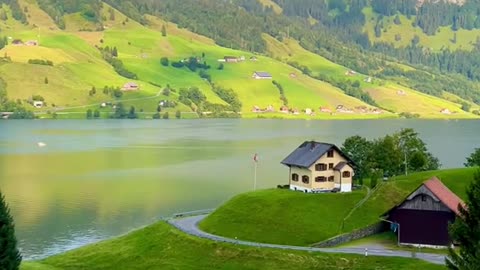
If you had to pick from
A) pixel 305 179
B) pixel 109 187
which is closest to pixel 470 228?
pixel 305 179

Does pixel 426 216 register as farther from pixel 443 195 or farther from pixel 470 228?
pixel 470 228

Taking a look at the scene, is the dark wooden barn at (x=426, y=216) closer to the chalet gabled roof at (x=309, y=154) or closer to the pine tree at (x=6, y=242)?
the chalet gabled roof at (x=309, y=154)

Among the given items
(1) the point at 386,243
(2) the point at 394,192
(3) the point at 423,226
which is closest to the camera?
(3) the point at 423,226

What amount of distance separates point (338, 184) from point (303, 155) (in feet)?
18.7

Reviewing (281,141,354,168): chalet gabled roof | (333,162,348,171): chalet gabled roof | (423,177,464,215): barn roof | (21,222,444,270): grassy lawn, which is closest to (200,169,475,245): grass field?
(333,162,348,171): chalet gabled roof

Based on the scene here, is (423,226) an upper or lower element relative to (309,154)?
lower

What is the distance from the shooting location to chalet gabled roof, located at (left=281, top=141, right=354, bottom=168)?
85562 mm

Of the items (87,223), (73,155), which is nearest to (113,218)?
(87,223)

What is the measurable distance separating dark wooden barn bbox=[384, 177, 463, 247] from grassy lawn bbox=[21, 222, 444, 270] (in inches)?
295

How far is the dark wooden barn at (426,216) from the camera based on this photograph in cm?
7081

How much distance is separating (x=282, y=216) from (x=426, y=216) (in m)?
15.6

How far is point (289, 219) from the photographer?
76562 millimetres

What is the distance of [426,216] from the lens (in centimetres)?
7188

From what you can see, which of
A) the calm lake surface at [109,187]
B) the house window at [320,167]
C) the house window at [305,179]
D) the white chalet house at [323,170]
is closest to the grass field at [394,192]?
the white chalet house at [323,170]
